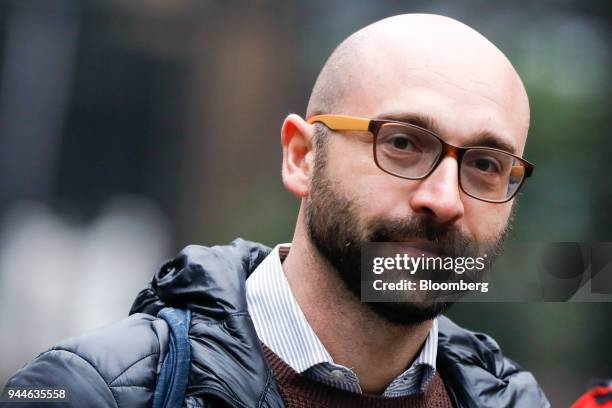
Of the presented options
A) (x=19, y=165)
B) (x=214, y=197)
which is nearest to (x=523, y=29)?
(x=214, y=197)

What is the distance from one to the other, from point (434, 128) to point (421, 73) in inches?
7.4

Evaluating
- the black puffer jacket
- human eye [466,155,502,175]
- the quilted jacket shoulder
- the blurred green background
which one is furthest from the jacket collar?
the blurred green background

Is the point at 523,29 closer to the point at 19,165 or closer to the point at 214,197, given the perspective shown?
the point at 214,197

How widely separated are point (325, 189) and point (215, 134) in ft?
31.1

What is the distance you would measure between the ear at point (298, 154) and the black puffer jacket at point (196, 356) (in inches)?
11.2

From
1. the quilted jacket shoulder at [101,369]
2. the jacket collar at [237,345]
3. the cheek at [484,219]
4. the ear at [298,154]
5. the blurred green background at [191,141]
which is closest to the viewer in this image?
the quilted jacket shoulder at [101,369]

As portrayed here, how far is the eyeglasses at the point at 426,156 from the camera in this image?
2.36 metres

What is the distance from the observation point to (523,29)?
442 inches

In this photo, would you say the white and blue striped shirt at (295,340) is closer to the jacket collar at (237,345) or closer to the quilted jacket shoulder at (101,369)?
the jacket collar at (237,345)

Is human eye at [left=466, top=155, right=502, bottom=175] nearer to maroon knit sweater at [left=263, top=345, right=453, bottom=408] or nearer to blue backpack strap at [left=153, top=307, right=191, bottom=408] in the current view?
maroon knit sweater at [left=263, top=345, right=453, bottom=408]

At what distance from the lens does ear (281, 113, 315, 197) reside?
2621 mm

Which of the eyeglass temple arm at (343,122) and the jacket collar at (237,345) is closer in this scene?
the jacket collar at (237,345)

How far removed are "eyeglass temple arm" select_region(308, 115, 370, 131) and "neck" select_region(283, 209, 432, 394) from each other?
0.37 m

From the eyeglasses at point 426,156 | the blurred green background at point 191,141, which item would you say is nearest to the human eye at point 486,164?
the eyeglasses at point 426,156
